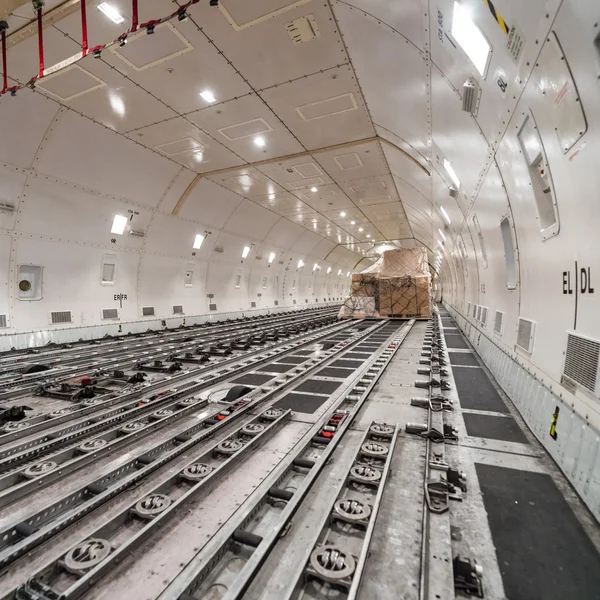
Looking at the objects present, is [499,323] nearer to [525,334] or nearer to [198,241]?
[525,334]

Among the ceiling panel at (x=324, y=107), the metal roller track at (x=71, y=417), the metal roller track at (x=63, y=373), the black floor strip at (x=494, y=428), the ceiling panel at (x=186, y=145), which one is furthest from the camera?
the ceiling panel at (x=186, y=145)

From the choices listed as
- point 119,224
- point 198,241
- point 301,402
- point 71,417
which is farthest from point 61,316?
point 301,402

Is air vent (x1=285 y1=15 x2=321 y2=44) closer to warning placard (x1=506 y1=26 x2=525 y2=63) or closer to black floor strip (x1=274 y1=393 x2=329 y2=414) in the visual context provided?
warning placard (x1=506 y1=26 x2=525 y2=63)

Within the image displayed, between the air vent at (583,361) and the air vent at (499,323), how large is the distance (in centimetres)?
316

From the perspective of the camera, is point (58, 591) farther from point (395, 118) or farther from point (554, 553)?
point (395, 118)

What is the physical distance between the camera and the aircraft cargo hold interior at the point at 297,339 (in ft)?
7.47

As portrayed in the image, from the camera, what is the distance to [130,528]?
2.57 m

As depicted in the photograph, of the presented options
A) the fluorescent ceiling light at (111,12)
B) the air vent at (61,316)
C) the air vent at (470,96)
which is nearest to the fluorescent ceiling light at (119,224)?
the air vent at (61,316)

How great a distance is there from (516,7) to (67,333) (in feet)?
40.9

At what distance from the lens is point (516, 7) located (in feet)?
8.67

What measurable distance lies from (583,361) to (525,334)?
6.23 ft

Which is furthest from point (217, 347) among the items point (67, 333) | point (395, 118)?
point (395, 118)

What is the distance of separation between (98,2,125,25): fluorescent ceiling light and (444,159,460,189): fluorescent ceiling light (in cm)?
633

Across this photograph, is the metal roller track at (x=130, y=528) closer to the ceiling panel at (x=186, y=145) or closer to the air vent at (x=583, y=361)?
the air vent at (x=583, y=361)
